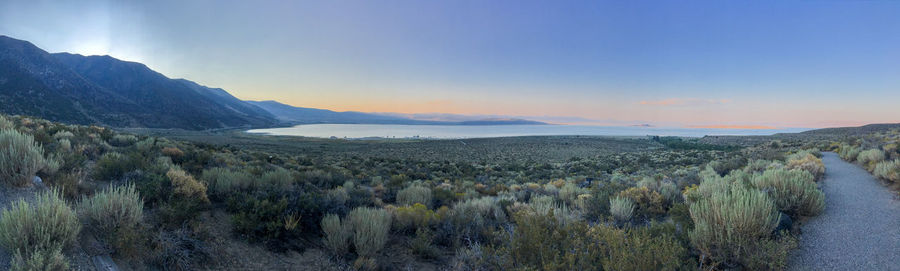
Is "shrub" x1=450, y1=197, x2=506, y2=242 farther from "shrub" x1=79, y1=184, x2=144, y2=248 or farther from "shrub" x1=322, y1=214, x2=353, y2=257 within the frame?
"shrub" x1=79, y1=184, x2=144, y2=248

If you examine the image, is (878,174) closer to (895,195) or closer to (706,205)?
(895,195)

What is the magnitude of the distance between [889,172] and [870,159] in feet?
13.1

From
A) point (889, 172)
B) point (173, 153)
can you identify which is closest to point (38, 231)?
point (173, 153)

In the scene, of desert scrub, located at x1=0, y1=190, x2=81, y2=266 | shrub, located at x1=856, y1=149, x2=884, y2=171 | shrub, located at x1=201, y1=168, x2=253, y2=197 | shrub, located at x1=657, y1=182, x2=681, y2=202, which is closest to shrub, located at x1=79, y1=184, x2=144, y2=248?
desert scrub, located at x1=0, y1=190, x2=81, y2=266

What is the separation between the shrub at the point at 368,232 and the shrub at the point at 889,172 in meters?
9.65

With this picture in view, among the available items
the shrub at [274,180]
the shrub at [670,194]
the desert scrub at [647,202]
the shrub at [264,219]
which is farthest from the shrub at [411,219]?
the shrub at [670,194]

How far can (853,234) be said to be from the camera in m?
3.97

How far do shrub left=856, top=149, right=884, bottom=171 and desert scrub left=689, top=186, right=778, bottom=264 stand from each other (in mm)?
8749

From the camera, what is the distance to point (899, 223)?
4266 millimetres

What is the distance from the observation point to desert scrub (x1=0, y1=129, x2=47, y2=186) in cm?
385

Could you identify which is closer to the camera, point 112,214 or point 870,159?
point 112,214

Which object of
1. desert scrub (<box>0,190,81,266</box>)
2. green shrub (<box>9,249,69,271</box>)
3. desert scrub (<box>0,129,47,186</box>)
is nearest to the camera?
green shrub (<box>9,249,69,271</box>)

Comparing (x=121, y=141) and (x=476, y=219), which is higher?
(x=121, y=141)

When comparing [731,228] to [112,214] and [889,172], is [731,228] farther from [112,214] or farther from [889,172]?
[889,172]
